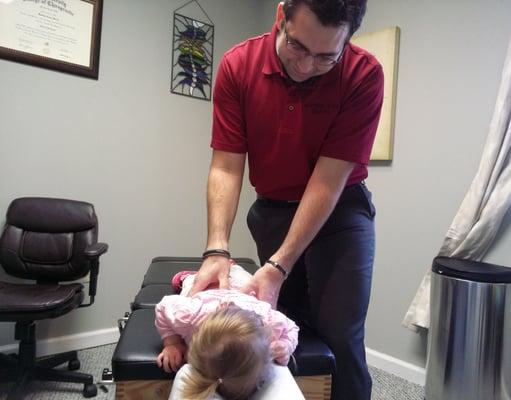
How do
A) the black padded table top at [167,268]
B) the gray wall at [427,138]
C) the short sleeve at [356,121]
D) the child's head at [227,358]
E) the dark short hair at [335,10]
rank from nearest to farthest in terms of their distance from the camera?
1. the child's head at [227,358]
2. the dark short hair at [335,10]
3. the short sleeve at [356,121]
4. the black padded table top at [167,268]
5. the gray wall at [427,138]

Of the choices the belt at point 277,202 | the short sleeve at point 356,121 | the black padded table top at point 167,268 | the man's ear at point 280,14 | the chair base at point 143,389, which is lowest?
the chair base at point 143,389

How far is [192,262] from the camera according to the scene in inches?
69.7

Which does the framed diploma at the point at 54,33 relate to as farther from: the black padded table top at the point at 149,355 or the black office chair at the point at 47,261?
the black padded table top at the point at 149,355

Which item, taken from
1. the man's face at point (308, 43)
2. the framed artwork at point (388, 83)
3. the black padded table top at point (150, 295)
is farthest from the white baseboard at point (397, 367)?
the man's face at point (308, 43)

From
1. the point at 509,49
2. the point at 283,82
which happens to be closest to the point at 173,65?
the point at 283,82

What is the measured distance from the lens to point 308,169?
106 cm

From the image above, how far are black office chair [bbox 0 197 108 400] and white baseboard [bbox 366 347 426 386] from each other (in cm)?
140

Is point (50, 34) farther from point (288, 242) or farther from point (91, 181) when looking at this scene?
point (288, 242)

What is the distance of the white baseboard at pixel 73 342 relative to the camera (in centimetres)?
201

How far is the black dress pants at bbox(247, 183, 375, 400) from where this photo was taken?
3.09ft

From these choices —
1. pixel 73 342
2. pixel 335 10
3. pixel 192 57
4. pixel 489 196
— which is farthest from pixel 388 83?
pixel 73 342

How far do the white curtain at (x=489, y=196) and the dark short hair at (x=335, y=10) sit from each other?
1.15m

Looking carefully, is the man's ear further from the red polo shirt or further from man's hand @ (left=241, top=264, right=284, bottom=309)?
man's hand @ (left=241, top=264, right=284, bottom=309)

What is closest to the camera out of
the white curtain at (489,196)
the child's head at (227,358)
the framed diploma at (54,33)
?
the child's head at (227,358)
